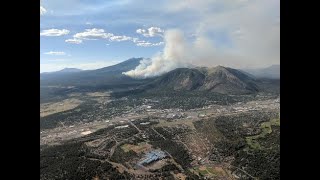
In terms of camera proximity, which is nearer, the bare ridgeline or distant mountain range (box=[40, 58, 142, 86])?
the bare ridgeline

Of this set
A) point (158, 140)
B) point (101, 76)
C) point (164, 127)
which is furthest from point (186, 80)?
point (101, 76)

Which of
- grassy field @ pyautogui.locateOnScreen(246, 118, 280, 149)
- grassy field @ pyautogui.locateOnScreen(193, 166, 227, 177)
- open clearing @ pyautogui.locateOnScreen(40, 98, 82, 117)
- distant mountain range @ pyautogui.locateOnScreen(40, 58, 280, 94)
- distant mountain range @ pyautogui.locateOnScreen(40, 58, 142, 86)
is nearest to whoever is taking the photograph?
grassy field @ pyautogui.locateOnScreen(246, 118, 280, 149)

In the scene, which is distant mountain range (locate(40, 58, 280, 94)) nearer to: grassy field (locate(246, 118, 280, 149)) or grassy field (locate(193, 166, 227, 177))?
grassy field (locate(246, 118, 280, 149))

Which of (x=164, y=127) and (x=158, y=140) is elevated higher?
(x=164, y=127)

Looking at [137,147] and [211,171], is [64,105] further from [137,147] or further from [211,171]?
[211,171]

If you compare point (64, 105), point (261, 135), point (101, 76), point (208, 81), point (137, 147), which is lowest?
point (137, 147)

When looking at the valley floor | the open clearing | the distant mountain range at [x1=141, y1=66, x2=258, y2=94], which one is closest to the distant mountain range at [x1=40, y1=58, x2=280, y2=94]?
the distant mountain range at [x1=141, y1=66, x2=258, y2=94]
